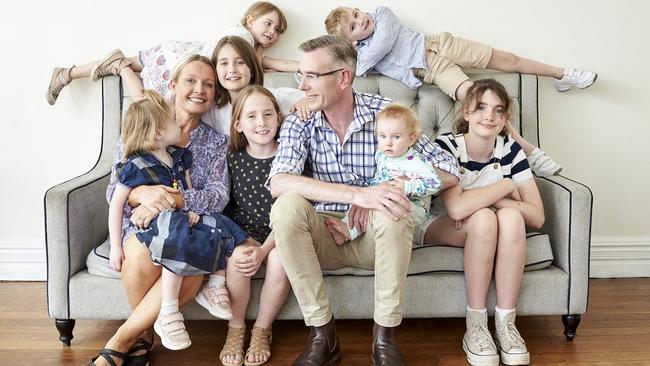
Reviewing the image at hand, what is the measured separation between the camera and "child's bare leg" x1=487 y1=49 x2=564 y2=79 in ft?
8.86

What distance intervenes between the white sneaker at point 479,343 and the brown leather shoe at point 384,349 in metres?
0.26

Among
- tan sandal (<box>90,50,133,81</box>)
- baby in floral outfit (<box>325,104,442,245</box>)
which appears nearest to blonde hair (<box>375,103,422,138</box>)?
baby in floral outfit (<box>325,104,442,245</box>)

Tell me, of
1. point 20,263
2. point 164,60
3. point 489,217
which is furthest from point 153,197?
point 20,263

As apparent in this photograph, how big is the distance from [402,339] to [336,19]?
134 cm

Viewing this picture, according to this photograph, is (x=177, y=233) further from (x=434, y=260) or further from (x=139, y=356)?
(x=434, y=260)

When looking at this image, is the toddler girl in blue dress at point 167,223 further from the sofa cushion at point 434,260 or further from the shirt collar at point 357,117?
the shirt collar at point 357,117

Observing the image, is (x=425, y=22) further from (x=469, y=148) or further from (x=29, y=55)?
(x=29, y=55)

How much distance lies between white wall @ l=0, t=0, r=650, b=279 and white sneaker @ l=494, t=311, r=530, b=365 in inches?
44.1

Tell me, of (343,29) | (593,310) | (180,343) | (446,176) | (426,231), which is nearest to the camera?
(180,343)

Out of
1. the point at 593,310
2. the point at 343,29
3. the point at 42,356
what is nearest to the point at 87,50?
the point at 343,29

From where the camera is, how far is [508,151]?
7.13 ft

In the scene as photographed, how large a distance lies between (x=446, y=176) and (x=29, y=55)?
1960 mm

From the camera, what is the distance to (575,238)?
206cm

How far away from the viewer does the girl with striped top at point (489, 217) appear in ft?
6.51
